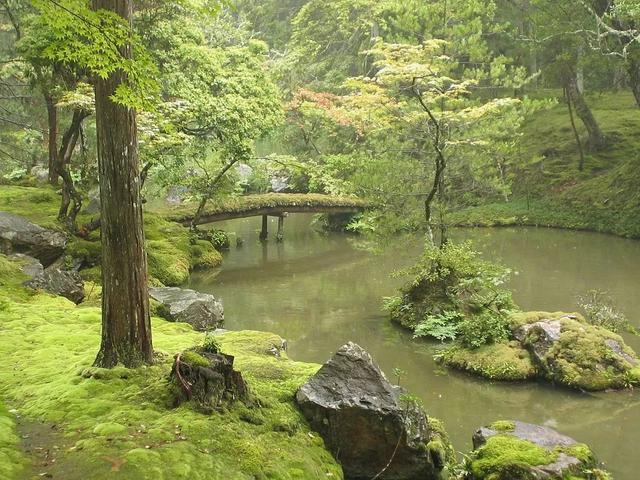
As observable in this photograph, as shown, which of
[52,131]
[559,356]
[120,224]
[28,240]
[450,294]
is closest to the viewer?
[120,224]

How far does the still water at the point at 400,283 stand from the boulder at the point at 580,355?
0.75ft

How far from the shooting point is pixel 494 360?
941 centimetres

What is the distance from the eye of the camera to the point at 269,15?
129 feet

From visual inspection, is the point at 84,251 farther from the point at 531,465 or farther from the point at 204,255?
the point at 531,465

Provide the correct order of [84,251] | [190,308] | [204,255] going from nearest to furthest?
[190,308]
[84,251]
[204,255]

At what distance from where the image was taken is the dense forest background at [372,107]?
489 inches

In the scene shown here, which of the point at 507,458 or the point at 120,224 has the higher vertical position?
the point at 120,224

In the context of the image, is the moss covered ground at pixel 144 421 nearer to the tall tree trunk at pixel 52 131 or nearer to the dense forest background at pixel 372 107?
the dense forest background at pixel 372 107

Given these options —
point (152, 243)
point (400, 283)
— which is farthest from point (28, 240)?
point (400, 283)

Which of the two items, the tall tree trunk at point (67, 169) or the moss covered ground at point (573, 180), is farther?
the moss covered ground at point (573, 180)

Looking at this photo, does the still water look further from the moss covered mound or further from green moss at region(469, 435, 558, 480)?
the moss covered mound

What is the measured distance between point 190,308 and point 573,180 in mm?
19548

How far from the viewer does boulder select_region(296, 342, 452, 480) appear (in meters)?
5.34

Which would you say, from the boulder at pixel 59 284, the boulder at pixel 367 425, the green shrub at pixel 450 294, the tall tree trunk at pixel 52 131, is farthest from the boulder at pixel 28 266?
the green shrub at pixel 450 294
